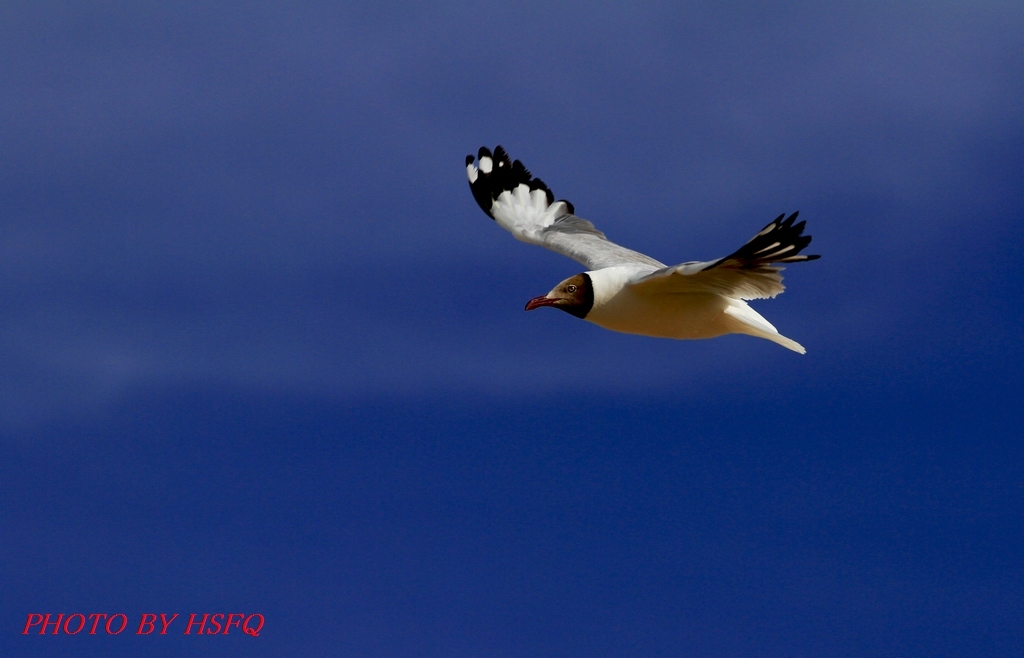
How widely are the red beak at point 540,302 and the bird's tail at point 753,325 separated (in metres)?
1.54

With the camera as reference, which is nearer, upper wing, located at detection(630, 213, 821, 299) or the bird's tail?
upper wing, located at detection(630, 213, 821, 299)

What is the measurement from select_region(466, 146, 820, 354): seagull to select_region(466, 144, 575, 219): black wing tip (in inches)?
45.0

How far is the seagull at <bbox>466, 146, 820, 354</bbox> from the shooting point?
27.2 feet

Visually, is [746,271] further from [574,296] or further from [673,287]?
[574,296]

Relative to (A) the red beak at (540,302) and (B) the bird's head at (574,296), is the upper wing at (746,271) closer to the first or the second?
(B) the bird's head at (574,296)

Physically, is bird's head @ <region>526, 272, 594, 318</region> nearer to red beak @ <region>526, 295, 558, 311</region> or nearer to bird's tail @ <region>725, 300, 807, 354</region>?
red beak @ <region>526, 295, 558, 311</region>

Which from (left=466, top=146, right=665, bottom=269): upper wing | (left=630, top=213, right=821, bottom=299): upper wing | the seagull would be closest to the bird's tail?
the seagull

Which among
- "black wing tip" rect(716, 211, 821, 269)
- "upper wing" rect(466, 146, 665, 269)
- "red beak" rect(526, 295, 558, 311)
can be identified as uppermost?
"upper wing" rect(466, 146, 665, 269)

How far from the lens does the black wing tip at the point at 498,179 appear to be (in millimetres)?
13359

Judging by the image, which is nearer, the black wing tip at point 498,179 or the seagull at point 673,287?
the seagull at point 673,287

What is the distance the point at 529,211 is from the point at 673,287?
422 cm

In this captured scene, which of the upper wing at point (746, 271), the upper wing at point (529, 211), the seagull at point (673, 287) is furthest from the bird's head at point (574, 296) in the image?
the upper wing at point (529, 211)

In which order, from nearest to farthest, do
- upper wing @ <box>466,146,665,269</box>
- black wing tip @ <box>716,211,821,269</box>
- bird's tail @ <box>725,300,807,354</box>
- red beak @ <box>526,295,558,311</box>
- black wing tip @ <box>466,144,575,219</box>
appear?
black wing tip @ <box>716,211,821,269</box>, bird's tail @ <box>725,300,807,354</box>, red beak @ <box>526,295,558,311</box>, upper wing @ <box>466,146,665,269</box>, black wing tip @ <box>466,144,575,219</box>

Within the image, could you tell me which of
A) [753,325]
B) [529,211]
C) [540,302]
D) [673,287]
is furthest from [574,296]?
[529,211]
